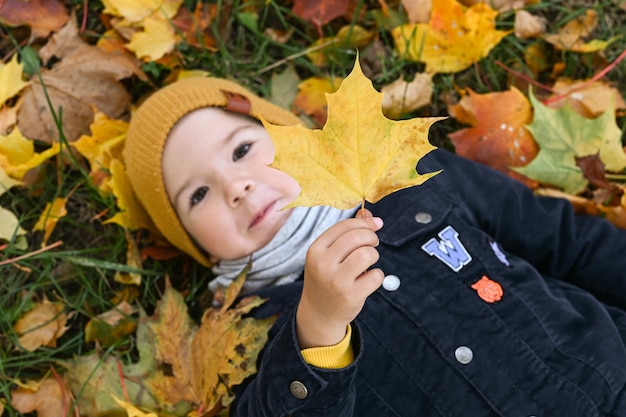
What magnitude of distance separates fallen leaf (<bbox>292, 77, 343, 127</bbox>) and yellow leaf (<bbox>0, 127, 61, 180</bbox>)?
780mm

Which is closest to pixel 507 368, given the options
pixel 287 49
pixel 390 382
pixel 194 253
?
pixel 390 382

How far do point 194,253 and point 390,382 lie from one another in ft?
2.34

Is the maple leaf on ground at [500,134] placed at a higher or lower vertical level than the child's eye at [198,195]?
lower

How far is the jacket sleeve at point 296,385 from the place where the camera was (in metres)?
1.49

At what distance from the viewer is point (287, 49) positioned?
2465mm

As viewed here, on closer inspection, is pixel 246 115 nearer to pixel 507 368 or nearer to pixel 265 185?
pixel 265 185

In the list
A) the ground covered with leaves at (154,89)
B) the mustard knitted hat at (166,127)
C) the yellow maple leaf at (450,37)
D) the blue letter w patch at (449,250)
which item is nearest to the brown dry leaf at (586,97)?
the ground covered with leaves at (154,89)

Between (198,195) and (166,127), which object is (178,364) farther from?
(166,127)

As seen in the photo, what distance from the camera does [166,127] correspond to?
1.99 metres

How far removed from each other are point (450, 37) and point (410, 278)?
3.02ft

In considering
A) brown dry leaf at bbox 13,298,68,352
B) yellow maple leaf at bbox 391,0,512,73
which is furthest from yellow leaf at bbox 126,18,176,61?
brown dry leaf at bbox 13,298,68,352

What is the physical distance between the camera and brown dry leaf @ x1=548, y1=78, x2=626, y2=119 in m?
2.28

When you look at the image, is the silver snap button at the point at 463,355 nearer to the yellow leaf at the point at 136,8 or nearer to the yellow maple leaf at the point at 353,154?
the yellow maple leaf at the point at 353,154

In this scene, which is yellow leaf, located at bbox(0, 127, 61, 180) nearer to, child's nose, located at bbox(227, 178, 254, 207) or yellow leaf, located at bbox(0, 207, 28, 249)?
yellow leaf, located at bbox(0, 207, 28, 249)
